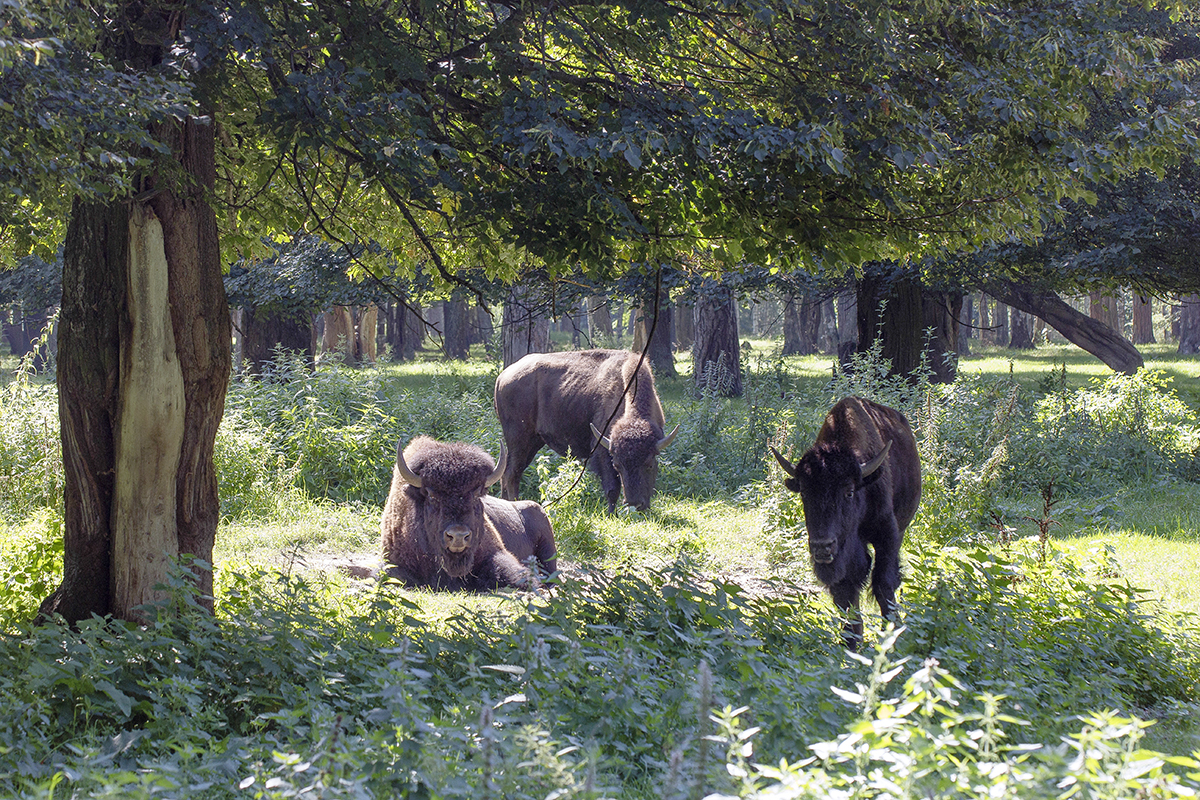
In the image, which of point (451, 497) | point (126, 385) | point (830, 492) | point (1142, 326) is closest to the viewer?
point (126, 385)

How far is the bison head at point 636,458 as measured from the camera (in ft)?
39.9

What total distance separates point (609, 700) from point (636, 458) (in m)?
7.89

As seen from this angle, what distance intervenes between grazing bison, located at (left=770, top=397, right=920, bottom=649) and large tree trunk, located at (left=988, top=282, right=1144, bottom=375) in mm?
12790

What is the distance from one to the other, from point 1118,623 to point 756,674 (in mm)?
3248

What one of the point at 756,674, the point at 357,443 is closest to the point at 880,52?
the point at 756,674

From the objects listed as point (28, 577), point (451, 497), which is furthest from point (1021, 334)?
point (28, 577)

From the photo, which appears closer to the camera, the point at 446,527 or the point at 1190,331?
the point at 446,527

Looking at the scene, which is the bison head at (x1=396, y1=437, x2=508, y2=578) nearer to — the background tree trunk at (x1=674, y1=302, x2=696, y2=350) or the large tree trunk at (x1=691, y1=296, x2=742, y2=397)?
the large tree trunk at (x1=691, y1=296, x2=742, y2=397)

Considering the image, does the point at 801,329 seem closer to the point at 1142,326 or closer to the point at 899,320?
the point at 1142,326

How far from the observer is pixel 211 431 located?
6312 mm

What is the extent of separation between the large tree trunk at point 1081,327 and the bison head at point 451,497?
1367cm

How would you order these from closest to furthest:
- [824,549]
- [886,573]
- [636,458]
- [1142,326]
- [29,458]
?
[824,549] < [886,573] < [29,458] < [636,458] < [1142,326]

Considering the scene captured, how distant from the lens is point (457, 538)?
27.9 feet

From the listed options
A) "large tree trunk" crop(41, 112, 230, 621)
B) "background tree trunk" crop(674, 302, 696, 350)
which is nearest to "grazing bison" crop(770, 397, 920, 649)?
"large tree trunk" crop(41, 112, 230, 621)
